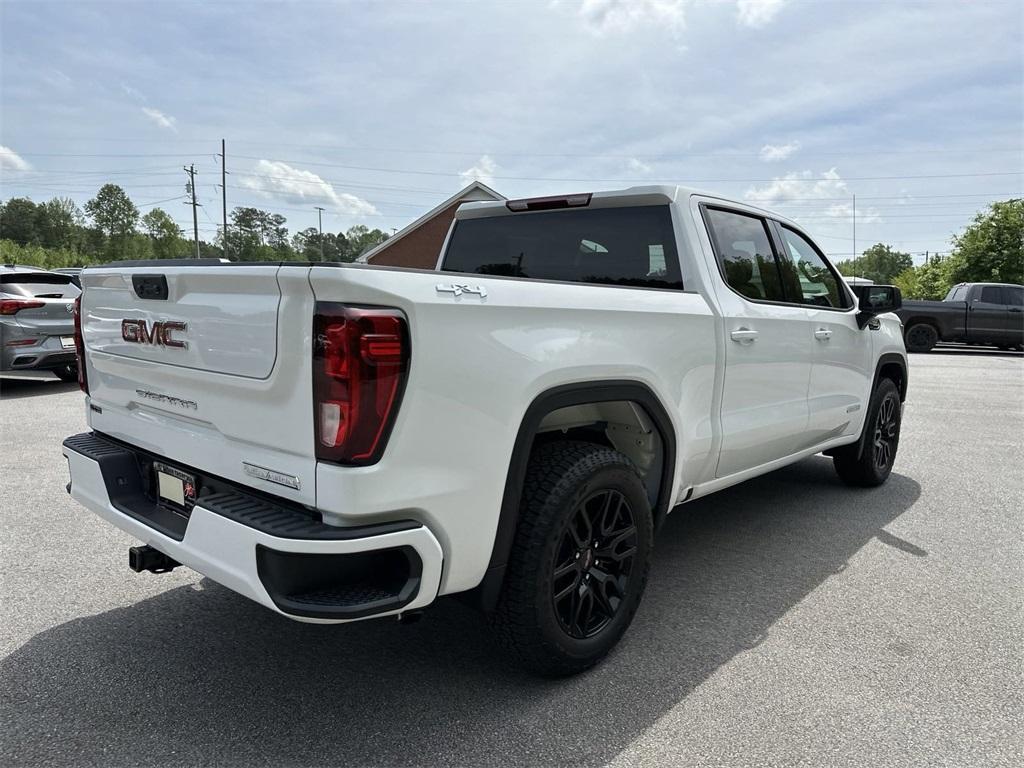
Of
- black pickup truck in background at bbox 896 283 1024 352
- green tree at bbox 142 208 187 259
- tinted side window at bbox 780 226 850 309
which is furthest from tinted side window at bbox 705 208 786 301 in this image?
green tree at bbox 142 208 187 259

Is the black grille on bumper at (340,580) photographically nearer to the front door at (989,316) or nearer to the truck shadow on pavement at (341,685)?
the truck shadow on pavement at (341,685)

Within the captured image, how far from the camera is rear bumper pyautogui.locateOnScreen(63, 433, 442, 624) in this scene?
200cm

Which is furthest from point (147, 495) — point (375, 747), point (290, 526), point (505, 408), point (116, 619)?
point (505, 408)

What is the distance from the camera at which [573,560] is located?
2.64 meters

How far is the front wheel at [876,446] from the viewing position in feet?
17.1

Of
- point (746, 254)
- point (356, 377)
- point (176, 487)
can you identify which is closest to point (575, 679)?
point (356, 377)

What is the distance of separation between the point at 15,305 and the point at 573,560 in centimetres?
922

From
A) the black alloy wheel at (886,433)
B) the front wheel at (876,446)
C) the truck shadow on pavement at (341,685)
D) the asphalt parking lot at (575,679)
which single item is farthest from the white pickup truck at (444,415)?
the black alloy wheel at (886,433)

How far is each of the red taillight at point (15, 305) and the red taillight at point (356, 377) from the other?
29.8 ft

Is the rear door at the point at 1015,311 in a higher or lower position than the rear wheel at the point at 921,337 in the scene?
higher

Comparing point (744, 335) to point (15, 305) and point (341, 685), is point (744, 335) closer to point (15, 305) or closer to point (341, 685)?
point (341, 685)

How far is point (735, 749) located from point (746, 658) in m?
0.62

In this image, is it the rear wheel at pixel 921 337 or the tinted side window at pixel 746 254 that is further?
the rear wheel at pixel 921 337

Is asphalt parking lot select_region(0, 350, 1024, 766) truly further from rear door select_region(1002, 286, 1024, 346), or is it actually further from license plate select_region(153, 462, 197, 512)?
rear door select_region(1002, 286, 1024, 346)
